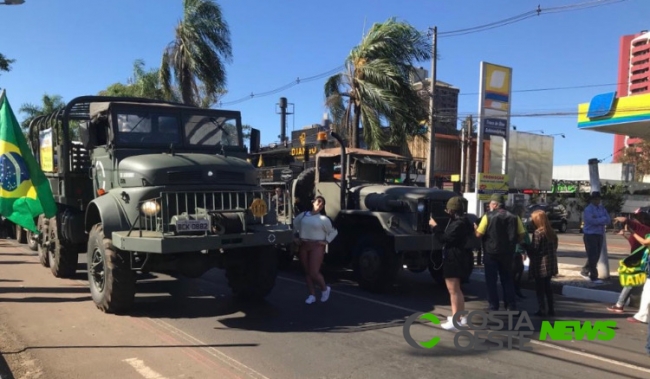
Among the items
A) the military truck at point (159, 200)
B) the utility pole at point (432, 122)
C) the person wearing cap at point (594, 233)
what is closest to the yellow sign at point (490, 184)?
the utility pole at point (432, 122)

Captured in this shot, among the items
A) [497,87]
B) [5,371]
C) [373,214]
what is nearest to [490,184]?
[497,87]

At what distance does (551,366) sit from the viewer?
5.26 meters

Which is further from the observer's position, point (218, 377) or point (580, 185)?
point (580, 185)

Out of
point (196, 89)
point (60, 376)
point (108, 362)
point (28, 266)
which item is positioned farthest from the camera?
point (196, 89)

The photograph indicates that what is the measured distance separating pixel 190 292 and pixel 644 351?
6.34m

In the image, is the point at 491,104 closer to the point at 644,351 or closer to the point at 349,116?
the point at 349,116

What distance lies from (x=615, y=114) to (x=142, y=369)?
78.7ft

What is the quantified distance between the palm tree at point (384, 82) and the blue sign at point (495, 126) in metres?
4.66

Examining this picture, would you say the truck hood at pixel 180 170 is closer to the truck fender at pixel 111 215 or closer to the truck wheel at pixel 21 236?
the truck fender at pixel 111 215

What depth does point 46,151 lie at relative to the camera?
9914 mm

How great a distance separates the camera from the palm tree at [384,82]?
14.0m

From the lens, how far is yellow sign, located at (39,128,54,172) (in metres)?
9.48

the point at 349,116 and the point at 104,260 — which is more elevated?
the point at 349,116

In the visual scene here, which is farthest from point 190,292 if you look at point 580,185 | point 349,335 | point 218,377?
point 580,185
